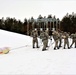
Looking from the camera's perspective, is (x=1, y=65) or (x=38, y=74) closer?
(x=38, y=74)

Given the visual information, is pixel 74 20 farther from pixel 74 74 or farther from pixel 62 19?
pixel 74 74

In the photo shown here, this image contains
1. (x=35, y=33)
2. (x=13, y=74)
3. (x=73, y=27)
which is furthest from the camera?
(x=73, y=27)

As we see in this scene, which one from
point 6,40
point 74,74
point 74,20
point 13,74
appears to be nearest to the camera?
point 74,74

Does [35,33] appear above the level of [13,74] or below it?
above

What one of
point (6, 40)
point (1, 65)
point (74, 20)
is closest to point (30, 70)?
point (1, 65)

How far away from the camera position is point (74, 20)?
71500 millimetres

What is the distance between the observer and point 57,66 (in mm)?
9852

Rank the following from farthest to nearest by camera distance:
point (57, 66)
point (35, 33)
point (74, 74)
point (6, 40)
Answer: point (6, 40) < point (35, 33) < point (57, 66) < point (74, 74)

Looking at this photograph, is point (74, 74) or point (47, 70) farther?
point (47, 70)

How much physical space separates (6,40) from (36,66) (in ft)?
45.5

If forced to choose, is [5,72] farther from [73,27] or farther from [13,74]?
[73,27]

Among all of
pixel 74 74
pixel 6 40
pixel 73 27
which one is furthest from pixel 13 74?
pixel 73 27

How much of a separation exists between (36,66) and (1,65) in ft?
5.34

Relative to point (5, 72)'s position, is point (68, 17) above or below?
above
